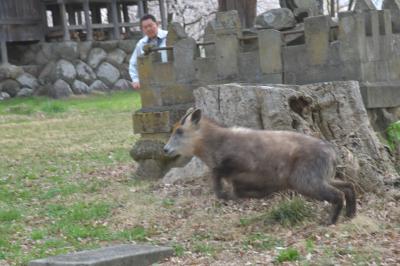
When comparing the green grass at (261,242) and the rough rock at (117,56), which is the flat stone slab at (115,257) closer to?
the green grass at (261,242)

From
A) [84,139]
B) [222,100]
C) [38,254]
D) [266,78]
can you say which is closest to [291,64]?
[266,78]

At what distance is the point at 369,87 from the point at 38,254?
493cm

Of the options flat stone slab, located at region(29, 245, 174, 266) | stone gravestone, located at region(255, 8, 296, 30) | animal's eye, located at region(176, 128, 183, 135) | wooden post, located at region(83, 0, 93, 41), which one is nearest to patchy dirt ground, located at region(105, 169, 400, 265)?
flat stone slab, located at region(29, 245, 174, 266)

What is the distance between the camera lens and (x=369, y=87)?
428 inches

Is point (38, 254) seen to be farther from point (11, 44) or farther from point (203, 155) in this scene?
point (11, 44)

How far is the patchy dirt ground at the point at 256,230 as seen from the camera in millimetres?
7277

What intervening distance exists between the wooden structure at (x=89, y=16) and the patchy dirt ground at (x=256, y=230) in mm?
22351

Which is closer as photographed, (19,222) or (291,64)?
(19,222)

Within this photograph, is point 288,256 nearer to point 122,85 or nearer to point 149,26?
point 149,26

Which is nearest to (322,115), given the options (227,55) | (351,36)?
(351,36)

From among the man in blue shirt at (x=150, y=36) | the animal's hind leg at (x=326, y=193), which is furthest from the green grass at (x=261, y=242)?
the man in blue shirt at (x=150, y=36)

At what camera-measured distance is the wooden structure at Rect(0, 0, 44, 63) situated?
30812 millimetres

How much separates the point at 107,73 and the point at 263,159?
24480 millimetres

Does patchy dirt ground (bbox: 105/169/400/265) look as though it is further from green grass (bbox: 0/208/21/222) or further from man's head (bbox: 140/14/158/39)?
man's head (bbox: 140/14/158/39)
